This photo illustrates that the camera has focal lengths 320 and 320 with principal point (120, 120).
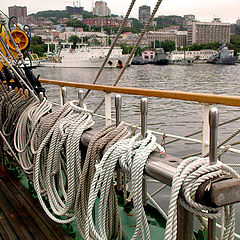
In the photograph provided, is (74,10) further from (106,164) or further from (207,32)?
(106,164)

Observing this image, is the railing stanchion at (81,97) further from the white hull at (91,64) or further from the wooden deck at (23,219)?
the white hull at (91,64)

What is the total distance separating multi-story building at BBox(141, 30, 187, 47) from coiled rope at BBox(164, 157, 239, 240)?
116907 millimetres

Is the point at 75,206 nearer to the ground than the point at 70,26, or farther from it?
nearer to the ground

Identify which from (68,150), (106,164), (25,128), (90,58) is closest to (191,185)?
Result: (106,164)

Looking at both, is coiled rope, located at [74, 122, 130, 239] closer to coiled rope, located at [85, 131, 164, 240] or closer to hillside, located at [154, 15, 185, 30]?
coiled rope, located at [85, 131, 164, 240]

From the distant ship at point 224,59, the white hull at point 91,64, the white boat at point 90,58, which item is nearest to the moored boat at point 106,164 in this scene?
the white boat at point 90,58

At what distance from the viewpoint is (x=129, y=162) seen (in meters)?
1.03

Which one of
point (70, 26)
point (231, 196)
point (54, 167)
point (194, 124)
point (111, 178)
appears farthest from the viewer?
point (70, 26)

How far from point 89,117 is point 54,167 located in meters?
0.34

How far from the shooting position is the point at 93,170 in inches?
51.9

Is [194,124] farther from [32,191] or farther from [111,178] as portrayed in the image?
[111,178]

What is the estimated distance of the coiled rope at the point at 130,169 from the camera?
99 cm

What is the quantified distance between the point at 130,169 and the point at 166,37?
129 metres

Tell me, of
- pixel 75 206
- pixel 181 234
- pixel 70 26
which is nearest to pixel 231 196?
pixel 181 234
